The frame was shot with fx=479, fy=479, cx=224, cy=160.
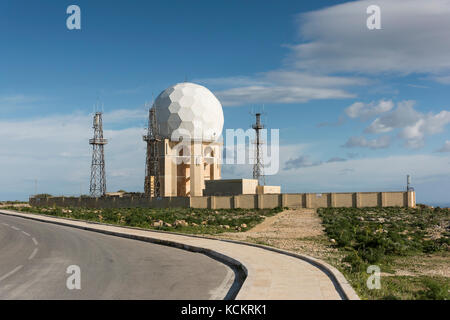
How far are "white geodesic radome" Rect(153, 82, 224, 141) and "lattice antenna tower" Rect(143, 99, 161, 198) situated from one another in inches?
73.2

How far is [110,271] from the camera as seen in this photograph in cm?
1259

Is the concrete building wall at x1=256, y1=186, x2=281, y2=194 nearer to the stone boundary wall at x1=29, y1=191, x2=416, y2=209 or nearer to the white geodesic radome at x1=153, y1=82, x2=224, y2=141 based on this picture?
the white geodesic radome at x1=153, y1=82, x2=224, y2=141

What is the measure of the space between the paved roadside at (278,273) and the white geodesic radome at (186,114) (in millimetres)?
42112

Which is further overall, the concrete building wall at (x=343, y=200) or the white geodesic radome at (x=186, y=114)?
the white geodesic radome at (x=186, y=114)

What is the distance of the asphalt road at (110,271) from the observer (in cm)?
984

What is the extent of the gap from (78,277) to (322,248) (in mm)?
10785

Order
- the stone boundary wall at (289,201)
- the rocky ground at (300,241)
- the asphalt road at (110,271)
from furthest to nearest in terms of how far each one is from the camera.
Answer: the stone boundary wall at (289,201) < the rocky ground at (300,241) < the asphalt road at (110,271)

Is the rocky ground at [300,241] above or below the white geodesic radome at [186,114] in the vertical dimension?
below

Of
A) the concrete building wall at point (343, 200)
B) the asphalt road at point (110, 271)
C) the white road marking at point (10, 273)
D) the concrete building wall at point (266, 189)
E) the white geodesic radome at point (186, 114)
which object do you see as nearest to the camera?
the asphalt road at point (110, 271)

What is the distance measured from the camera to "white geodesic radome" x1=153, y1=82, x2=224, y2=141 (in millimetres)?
60344

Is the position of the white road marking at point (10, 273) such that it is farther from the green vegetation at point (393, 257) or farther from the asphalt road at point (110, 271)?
the green vegetation at point (393, 257)

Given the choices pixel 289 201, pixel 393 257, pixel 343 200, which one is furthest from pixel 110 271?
pixel 343 200
